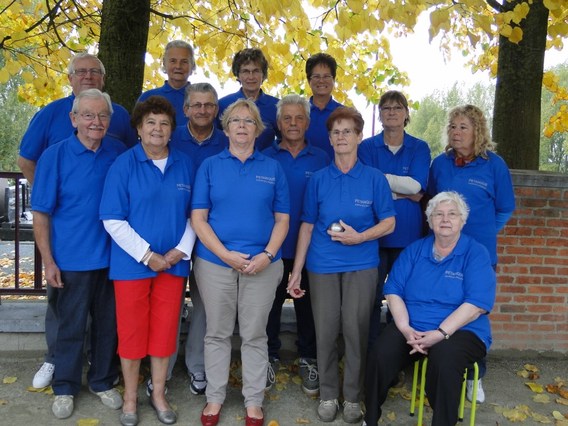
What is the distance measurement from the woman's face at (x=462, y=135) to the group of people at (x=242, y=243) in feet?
0.04

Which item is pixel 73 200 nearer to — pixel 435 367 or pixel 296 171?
pixel 296 171

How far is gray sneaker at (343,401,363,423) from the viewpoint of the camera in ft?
12.4

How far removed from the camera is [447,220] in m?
3.60

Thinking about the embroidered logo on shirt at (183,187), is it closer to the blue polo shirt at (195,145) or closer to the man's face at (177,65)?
the blue polo shirt at (195,145)

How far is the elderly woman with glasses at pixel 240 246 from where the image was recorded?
11.6 ft

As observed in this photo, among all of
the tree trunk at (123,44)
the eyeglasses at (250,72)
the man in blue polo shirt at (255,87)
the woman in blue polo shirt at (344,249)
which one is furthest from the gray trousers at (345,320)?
the tree trunk at (123,44)

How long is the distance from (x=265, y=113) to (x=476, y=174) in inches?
66.7

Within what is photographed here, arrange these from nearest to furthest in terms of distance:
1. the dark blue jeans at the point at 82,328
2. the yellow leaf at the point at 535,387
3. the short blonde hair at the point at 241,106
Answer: the short blonde hair at the point at 241,106 → the dark blue jeans at the point at 82,328 → the yellow leaf at the point at 535,387

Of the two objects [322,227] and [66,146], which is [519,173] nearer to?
[322,227]

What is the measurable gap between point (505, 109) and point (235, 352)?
143 inches

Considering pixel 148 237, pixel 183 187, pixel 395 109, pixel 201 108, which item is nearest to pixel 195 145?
pixel 201 108

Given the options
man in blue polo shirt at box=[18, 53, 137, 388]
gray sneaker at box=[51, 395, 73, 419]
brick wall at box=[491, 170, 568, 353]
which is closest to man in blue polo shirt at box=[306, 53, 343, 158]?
man in blue polo shirt at box=[18, 53, 137, 388]

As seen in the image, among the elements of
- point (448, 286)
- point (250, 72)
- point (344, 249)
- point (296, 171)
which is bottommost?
point (448, 286)

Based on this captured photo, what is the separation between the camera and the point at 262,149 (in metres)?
4.38
